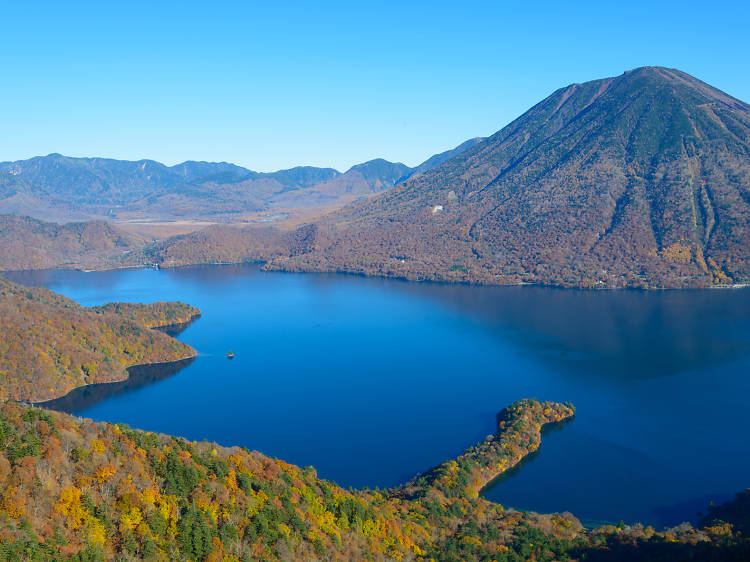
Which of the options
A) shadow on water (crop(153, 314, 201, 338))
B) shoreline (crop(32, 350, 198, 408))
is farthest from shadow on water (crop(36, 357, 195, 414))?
shadow on water (crop(153, 314, 201, 338))

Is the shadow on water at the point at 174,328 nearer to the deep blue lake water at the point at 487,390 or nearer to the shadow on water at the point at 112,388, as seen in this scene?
the deep blue lake water at the point at 487,390

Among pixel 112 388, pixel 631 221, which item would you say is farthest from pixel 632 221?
pixel 112 388

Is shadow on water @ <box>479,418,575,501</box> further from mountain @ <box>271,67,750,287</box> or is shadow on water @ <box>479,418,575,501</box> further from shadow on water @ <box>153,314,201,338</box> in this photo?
mountain @ <box>271,67,750,287</box>

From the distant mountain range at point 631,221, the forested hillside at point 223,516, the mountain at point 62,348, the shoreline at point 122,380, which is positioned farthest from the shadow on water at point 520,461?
the distant mountain range at point 631,221

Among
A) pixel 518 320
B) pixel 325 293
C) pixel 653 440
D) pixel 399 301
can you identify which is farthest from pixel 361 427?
pixel 325 293

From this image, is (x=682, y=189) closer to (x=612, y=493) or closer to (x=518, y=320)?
(x=518, y=320)
